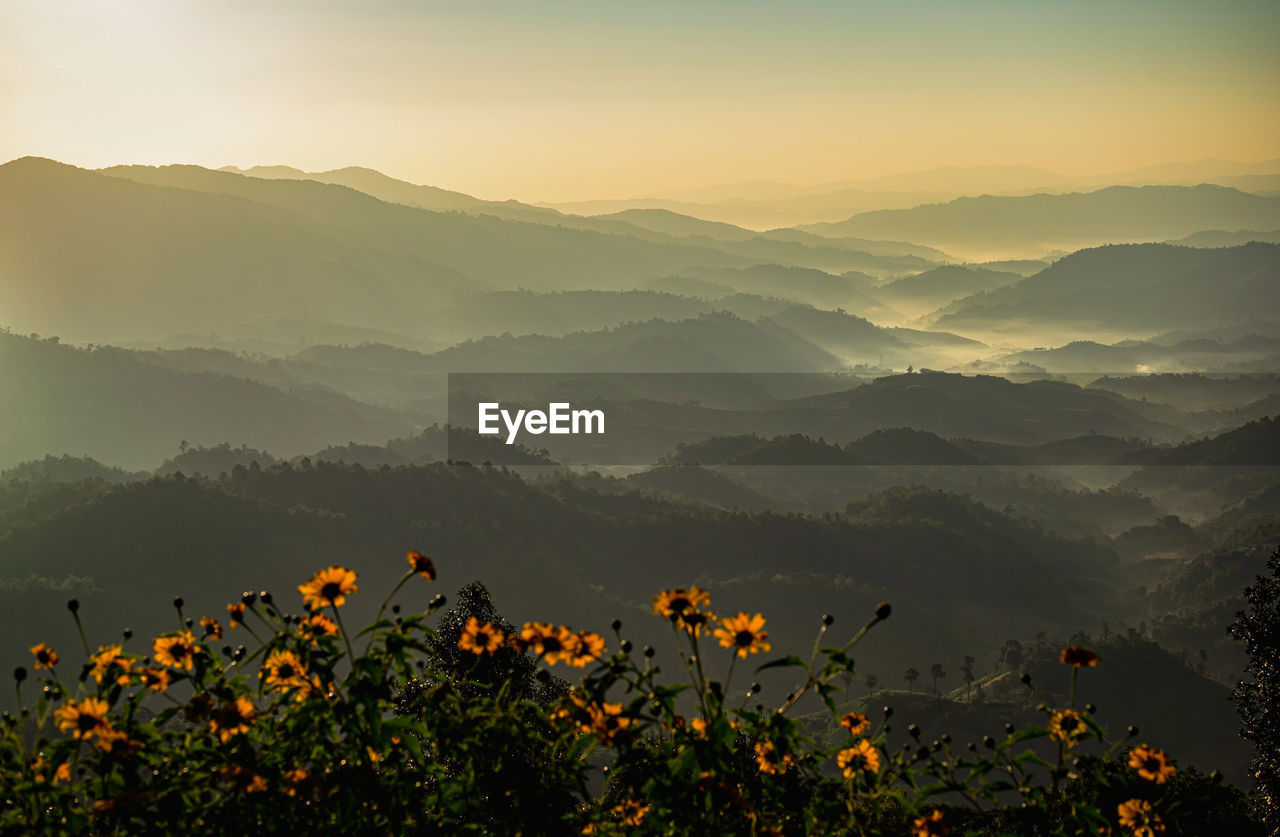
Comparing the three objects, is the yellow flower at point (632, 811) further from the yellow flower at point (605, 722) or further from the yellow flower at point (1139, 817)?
the yellow flower at point (1139, 817)

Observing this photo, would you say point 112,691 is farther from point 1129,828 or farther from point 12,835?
point 1129,828

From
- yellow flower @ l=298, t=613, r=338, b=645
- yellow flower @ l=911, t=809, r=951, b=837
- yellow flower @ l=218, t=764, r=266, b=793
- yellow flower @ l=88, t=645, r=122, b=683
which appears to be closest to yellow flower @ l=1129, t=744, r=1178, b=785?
yellow flower @ l=911, t=809, r=951, b=837

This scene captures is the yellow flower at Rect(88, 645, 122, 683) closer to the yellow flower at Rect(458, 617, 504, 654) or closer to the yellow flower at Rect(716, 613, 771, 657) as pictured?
the yellow flower at Rect(458, 617, 504, 654)

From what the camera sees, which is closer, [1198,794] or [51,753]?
[51,753]

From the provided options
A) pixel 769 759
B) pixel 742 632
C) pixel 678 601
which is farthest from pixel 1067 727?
pixel 678 601

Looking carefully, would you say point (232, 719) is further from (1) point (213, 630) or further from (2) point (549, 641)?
(2) point (549, 641)

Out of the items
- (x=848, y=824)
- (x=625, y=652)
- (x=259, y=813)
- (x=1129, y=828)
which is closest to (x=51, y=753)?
(x=259, y=813)

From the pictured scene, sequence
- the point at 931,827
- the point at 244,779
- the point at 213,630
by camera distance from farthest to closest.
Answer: the point at 213,630
the point at 931,827
the point at 244,779
